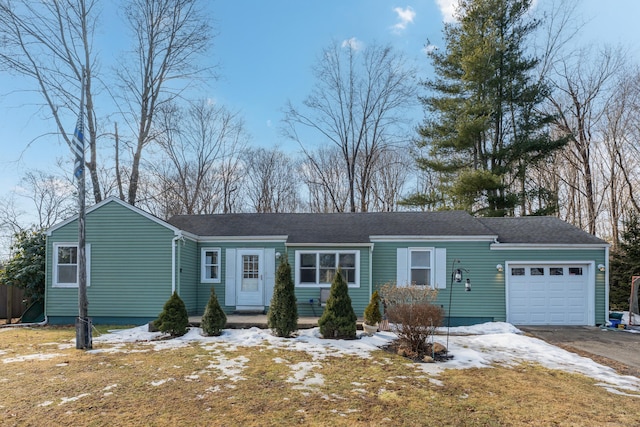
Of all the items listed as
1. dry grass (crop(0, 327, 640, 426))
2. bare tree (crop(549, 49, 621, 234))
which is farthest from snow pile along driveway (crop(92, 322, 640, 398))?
bare tree (crop(549, 49, 621, 234))

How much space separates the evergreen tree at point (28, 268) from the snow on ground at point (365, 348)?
471 cm

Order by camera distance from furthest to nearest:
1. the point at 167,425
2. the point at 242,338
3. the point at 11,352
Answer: the point at 242,338 → the point at 11,352 → the point at 167,425

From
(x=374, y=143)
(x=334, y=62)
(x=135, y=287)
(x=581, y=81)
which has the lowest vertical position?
(x=135, y=287)

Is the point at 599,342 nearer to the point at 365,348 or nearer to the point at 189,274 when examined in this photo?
the point at 365,348

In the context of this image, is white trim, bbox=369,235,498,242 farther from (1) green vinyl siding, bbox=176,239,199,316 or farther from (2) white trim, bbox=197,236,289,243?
(1) green vinyl siding, bbox=176,239,199,316

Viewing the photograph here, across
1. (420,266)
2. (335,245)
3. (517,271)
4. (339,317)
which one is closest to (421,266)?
(420,266)

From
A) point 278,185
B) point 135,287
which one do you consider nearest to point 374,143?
point 278,185

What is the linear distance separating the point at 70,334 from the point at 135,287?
2022mm

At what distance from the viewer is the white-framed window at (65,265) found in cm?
1191

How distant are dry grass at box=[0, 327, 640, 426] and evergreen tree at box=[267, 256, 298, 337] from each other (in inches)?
68.3

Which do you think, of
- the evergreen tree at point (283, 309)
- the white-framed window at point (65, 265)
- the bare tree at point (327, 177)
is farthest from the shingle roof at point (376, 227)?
the bare tree at point (327, 177)

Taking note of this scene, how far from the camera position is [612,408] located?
504 centimetres

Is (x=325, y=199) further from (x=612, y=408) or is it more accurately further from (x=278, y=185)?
(x=612, y=408)

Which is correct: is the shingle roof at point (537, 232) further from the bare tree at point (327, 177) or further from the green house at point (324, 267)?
the bare tree at point (327, 177)
